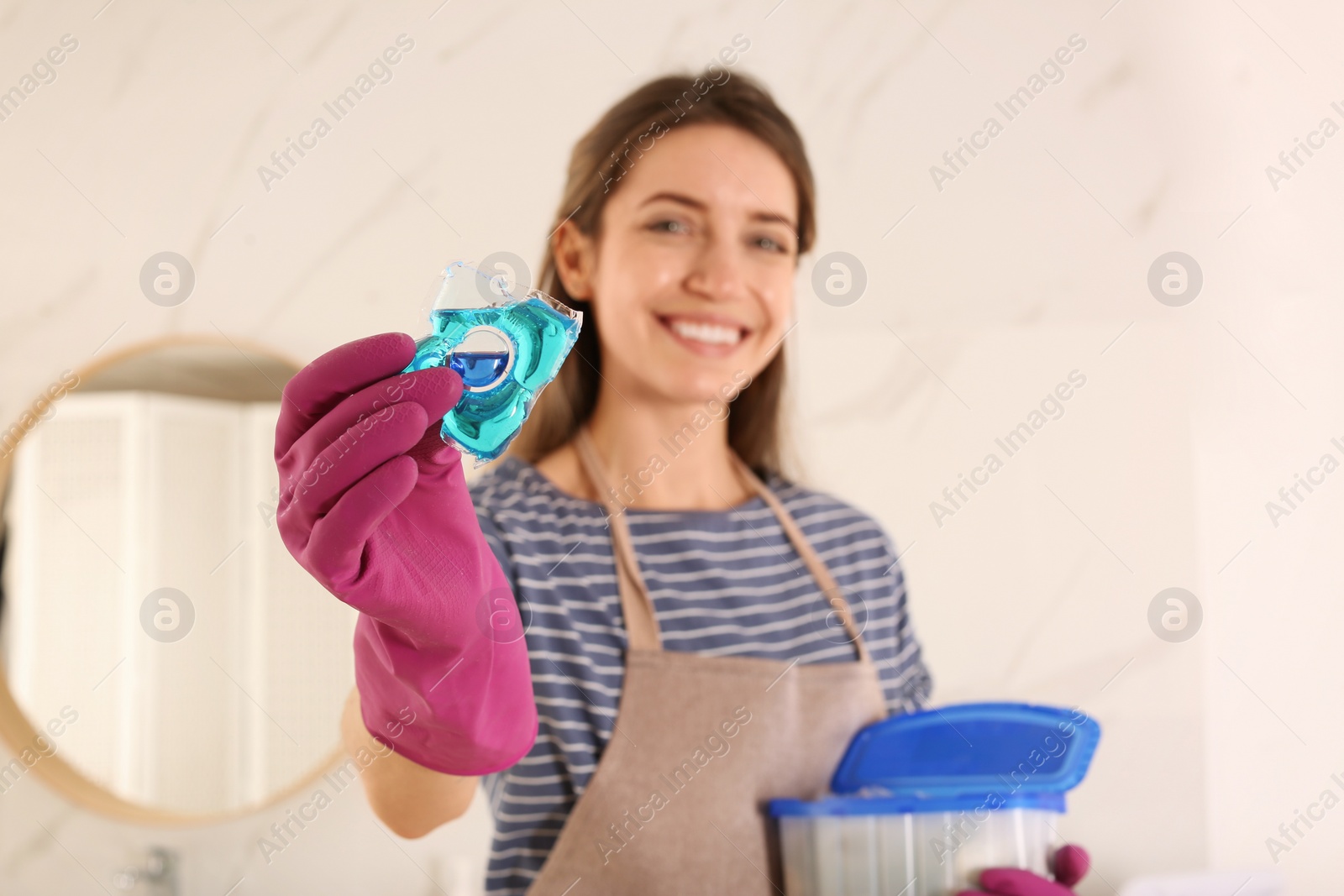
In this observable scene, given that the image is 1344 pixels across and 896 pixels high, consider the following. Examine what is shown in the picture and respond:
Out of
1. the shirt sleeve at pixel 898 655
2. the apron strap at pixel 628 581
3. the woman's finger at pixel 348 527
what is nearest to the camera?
the woman's finger at pixel 348 527

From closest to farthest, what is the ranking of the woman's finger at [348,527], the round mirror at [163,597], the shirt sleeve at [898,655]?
the woman's finger at [348,527], the shirt sleeve at [898,655], the round mirror at [163,597]

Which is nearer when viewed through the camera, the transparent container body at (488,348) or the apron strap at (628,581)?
the transparent container body at (488,348)

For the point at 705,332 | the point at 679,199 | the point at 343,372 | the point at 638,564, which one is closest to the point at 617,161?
the point at 679,199

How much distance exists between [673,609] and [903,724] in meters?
0.21

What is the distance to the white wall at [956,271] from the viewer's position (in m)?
1.31

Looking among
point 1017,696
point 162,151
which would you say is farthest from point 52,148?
point 1017,696

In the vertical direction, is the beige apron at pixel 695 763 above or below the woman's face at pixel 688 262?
below

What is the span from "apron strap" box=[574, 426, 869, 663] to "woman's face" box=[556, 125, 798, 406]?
74mm

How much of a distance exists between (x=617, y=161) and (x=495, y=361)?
1.45 ft

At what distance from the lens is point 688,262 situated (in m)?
0.90

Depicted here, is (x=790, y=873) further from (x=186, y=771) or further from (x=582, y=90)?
(x=582, y=90)

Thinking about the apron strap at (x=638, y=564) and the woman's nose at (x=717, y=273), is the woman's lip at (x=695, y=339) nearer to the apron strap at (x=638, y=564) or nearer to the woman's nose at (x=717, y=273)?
the woman's nose at (x=717, y=273)

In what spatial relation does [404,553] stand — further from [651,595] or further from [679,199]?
[679,199]

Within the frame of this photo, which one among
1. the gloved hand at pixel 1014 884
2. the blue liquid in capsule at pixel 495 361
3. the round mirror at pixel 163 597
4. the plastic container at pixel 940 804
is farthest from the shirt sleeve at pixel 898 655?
the round mirror at pixel 163 597
